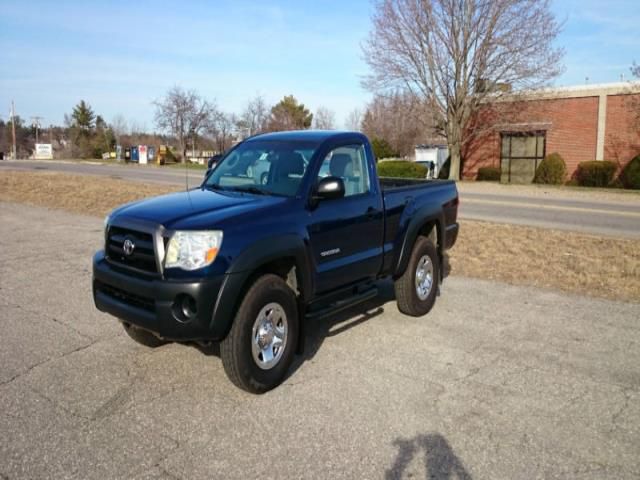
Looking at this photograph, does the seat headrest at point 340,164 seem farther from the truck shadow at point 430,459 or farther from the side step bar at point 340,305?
the truck shadow at point 430,459

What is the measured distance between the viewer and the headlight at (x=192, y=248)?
397 centimetres

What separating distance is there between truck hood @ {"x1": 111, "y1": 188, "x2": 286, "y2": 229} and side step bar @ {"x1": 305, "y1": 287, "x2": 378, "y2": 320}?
103 centimetres

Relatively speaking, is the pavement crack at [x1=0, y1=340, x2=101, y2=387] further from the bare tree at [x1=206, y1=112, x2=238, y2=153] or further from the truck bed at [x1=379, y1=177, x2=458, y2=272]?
the bare tree at [x1=206, y1=112, x2=238, y2=153]

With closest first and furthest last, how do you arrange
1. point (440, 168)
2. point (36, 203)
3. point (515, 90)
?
1. point (36, 203)
2. point (515, 90)
3. point (440, 168)

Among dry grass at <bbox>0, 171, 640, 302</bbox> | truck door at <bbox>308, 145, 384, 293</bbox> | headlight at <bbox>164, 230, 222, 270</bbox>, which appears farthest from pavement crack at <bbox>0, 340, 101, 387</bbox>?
dry grass at <bbox>0, 171, 640, 302</bbox>

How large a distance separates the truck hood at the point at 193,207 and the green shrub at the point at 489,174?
→ 31041mm

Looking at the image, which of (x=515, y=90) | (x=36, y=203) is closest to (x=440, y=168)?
(x=515, y=90)

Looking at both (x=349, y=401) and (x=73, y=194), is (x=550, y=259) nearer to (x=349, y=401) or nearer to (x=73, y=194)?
(x=349, y=401)

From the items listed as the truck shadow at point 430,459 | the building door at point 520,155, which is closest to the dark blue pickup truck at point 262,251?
the truck shadow at point 430,459

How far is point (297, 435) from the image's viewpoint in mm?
3654

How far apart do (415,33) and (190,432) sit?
1156 inches

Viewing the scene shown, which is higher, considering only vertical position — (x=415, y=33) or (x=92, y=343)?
(x=415, y=33)

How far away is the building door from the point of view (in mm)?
33156

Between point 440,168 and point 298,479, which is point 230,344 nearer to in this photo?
point 298,479
